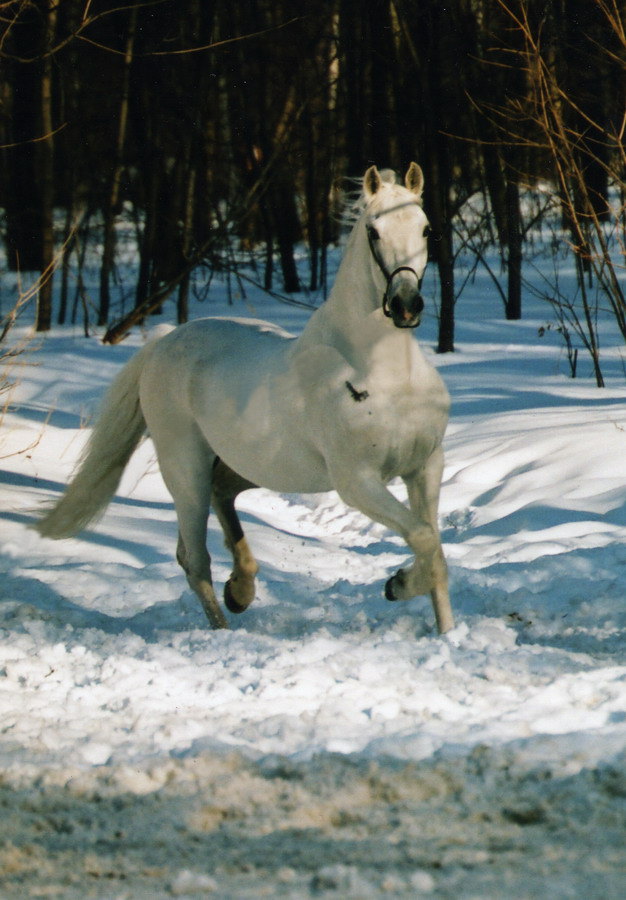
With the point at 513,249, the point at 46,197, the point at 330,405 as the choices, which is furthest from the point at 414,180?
the point at 46,197

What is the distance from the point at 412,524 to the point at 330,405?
55cm

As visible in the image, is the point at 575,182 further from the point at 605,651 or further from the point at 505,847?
the point at 505,847

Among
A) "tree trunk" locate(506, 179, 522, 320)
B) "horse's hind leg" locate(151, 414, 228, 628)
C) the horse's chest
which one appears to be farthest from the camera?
"tree trunk" locate(506, 179, 522, 320)

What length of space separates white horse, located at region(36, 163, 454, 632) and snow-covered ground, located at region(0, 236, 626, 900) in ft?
1.47

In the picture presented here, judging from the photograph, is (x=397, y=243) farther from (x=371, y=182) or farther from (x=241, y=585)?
(x=241, y=585)

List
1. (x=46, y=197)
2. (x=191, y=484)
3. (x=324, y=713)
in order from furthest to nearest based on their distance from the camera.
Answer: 1. (x=46, y=197)
2. (x=191, y=484)
3. (x=324, y=713)

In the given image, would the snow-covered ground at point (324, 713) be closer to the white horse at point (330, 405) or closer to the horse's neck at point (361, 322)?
the white horse at point (330, 405)

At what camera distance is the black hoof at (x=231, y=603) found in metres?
5.83

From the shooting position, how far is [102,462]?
6215mm

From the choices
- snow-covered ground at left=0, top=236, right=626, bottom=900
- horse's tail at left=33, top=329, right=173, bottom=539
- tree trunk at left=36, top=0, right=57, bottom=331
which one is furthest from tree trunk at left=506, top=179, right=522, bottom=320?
horse's tail at left=33, top=329, right=173, bottom=539

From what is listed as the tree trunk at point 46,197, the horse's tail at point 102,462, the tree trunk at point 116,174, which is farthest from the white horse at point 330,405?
the tree trunk at point 116,174

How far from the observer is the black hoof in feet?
19.1

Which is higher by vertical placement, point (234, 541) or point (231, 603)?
point (234, 541)

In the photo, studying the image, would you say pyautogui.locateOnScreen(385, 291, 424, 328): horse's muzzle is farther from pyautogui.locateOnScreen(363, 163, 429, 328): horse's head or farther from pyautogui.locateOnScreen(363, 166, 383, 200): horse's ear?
pyautogui.locateOnScreen(363, 166, 383, 200): horse's ear
